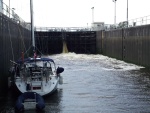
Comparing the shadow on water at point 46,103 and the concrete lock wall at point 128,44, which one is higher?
the concrete lock wall at point 128,44

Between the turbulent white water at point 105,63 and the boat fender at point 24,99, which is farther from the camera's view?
the turbulent white water at point 105,63

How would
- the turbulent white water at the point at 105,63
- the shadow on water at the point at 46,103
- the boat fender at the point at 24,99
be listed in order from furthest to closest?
the turbulent white water at the point at 105,63 < the shadow on water at the point at 46,103 < the boat fender at the point at 24,99

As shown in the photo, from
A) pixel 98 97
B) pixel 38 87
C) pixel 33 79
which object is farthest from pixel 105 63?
pixel 38 87

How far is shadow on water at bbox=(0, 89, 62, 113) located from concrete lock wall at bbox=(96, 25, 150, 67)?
14.4 m

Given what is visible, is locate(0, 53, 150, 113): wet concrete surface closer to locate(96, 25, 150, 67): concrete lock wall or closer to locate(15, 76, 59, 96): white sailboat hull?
locate(15, 76, 59, 96): white sailboat hull

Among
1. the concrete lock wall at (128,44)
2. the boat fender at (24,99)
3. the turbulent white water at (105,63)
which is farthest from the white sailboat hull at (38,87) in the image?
the concrete lock wall at (128,44)

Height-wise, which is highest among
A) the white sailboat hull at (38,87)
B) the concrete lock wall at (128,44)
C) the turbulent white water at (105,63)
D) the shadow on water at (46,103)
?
the concrete lock wall at (128,44)

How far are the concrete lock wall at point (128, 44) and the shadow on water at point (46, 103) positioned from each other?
14403mm

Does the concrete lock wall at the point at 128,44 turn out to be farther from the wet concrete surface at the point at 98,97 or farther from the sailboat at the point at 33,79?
the sailboat at the point at 33,79

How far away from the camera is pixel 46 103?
1355cm

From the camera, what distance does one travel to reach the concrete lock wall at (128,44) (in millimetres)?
28922

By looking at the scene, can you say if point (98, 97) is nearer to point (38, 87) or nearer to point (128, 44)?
point (38, 87)

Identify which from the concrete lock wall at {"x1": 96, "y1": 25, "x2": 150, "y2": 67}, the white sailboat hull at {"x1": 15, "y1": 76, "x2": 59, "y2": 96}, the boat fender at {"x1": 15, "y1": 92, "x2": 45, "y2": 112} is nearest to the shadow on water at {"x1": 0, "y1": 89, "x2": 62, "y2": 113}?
the boat fender at {"x1": 15, "y1": 92, "x2": 45, "y2": 112}

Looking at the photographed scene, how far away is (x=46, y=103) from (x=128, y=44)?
2360 centimetres
